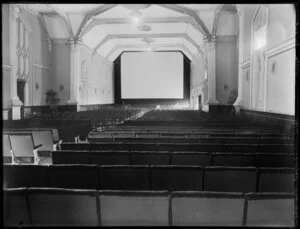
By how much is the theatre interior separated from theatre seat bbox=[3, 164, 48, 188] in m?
0.01

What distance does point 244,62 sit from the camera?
1196 centimetres

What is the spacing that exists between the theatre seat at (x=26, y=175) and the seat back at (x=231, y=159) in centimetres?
164

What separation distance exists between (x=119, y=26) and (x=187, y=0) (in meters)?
17.3

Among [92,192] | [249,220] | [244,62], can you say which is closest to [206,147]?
[249,220]

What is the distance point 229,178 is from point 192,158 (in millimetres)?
695

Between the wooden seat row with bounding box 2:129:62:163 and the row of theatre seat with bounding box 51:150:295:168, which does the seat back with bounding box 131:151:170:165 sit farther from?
the wooden seat row with bounding box 2:129:62:163

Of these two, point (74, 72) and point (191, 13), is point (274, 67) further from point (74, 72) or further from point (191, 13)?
point (74, 72)

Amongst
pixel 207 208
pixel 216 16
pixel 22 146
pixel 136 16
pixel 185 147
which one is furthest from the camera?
A: pixel 136 16

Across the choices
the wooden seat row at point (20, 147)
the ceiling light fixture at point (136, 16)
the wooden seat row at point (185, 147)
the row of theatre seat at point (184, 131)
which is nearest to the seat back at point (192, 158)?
the wooden seat row at point (185, 147)

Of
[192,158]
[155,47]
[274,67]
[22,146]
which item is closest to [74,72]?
[155,47]

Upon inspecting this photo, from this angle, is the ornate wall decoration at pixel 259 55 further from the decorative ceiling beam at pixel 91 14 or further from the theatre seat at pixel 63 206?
the theatre seat at pixel 63 206

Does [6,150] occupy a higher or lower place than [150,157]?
lower

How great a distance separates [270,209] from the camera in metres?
1.65

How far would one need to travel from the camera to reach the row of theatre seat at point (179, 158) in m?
2.96
